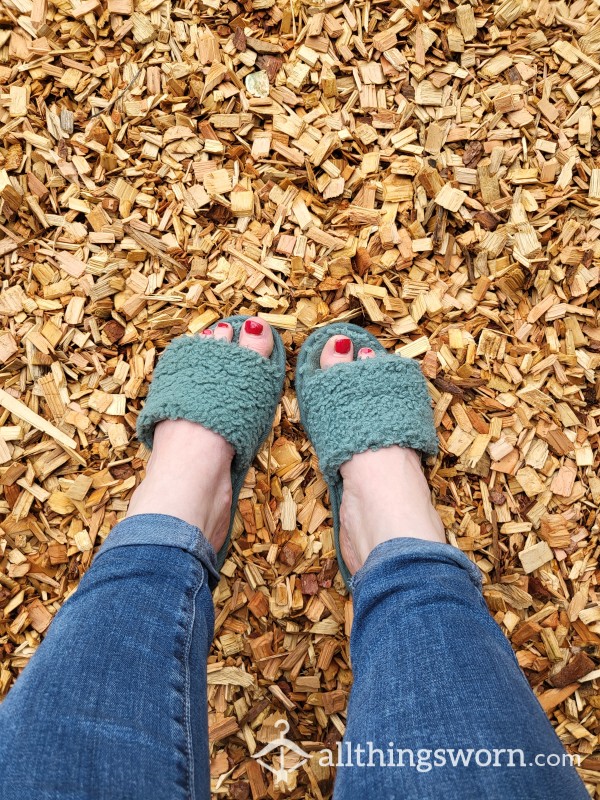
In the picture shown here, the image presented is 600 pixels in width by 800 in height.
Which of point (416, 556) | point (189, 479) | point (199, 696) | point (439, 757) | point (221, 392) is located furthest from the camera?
point (221, 392)

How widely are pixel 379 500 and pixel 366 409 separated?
0.23 metres

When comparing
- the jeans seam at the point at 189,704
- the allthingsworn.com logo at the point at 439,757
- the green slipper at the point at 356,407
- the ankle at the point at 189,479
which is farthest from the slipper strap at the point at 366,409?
the allthingsworn.com logo at the point at 439,757

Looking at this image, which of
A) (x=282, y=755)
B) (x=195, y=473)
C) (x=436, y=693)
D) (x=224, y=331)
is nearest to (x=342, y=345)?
(x=224, y=331)

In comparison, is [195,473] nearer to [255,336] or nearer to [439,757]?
[255,336]

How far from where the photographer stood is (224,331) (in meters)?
1.38

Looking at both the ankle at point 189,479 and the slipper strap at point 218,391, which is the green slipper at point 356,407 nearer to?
the slipper strap at point 218,391

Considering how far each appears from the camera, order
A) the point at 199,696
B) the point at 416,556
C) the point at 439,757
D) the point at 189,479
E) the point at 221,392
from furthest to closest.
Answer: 1. the point at 221,392
2. the point at 189,479
3. the point at 416,556
4. the point at 199,696
5. the point at 439,757

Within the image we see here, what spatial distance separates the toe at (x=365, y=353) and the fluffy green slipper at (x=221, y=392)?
182 millimetres

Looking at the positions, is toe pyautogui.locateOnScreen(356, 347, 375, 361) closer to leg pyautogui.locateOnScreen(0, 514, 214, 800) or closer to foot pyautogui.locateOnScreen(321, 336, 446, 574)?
foot pyautogui.locateOnScreen(321, 336, 446, 574)

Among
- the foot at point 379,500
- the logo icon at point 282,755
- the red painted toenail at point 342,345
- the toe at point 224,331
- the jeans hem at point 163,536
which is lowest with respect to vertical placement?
the logo icon at point 282,755

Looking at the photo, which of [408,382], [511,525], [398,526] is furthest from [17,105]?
[511,525]

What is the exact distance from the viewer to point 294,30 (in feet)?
4.78

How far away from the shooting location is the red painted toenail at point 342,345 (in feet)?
4.49

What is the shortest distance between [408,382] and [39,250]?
2.96 ft
